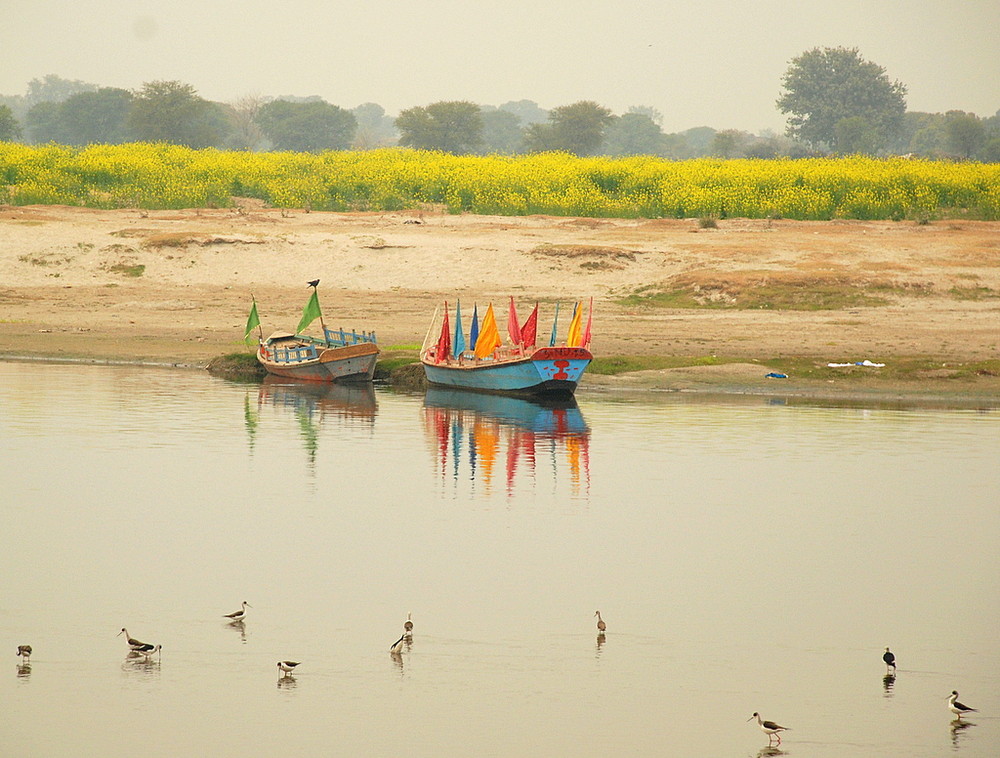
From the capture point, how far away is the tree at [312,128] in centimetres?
15075

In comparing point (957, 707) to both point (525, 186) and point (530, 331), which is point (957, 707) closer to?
point (530, 331)

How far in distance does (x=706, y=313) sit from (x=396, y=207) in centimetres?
2440

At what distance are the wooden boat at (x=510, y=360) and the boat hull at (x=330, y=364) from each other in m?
1.67

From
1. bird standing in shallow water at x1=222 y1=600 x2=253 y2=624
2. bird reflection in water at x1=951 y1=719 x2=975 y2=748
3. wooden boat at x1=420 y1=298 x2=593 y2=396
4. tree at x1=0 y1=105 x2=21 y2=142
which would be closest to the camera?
bird reflection in water at x1=951 y1=719 x2=975 y2=748

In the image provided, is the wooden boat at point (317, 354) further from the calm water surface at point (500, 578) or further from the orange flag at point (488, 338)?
the calm water surface at point (500, 578)

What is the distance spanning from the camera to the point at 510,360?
125 ft

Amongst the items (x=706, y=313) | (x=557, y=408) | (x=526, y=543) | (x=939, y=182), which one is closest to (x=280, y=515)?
(x=526, y=543)

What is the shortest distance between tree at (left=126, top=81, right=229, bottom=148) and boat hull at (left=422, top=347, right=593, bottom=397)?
283 ft

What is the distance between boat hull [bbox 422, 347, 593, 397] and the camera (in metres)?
37.2

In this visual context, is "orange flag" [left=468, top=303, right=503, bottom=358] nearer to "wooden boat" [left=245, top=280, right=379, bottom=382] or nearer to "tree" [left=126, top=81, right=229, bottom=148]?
"wooden boat" [left=245, top=280, right=379, bottom=382]

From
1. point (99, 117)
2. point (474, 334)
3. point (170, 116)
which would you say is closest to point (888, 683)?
point (474, 334)

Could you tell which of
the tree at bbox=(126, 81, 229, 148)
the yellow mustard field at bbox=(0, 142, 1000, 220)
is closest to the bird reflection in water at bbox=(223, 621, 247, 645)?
the yellow mustard field at bbox=(0, 142, 1000, 220)

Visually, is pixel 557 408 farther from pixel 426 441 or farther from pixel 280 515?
pixel 280 515

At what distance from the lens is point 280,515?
25453mm
